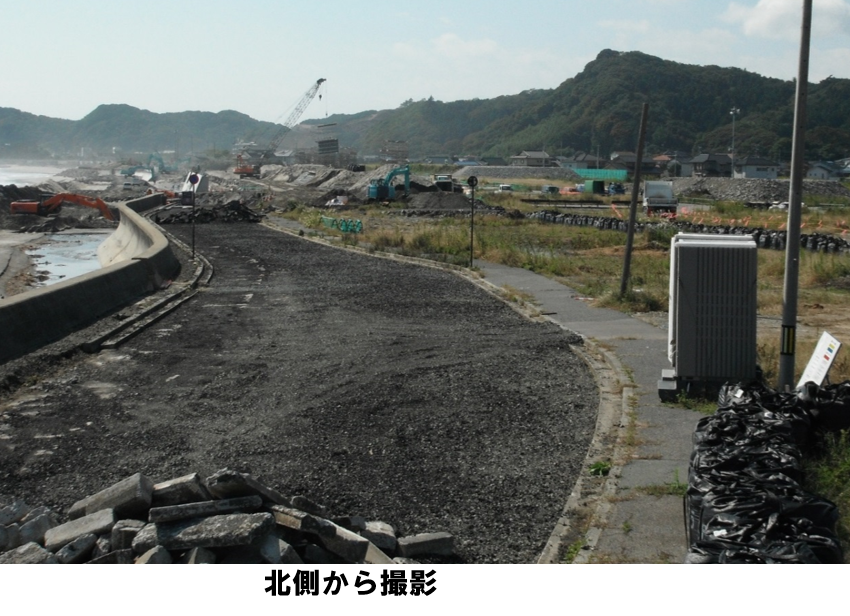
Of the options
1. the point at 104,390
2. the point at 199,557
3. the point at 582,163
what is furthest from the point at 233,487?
the point at 582,163

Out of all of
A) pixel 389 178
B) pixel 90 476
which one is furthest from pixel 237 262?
pixel 389 178

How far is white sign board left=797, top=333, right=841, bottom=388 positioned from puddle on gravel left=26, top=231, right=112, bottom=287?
1069 inches

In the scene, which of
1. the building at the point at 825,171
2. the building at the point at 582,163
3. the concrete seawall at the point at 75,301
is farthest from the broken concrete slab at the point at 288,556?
the building at the point at 582,163

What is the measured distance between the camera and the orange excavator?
214 ft

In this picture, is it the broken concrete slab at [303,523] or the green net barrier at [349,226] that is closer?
the broken concrete slab at [303,523]

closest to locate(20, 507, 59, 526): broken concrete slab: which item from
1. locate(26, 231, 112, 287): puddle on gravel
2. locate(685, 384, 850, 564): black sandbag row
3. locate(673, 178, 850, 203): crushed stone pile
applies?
locate(685, 384, 850, 564): black sandbag row

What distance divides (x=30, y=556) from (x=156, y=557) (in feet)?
3.13

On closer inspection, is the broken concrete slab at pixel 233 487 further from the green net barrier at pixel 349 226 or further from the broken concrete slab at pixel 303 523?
the green net barrier at pixel 349 226

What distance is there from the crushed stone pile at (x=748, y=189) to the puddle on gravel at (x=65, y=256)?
52264 millimetres

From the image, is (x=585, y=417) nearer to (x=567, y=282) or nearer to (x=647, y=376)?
(x=647, y=376)

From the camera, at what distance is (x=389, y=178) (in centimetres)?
7788

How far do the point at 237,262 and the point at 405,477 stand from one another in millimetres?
23733

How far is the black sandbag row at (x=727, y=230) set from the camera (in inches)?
1302

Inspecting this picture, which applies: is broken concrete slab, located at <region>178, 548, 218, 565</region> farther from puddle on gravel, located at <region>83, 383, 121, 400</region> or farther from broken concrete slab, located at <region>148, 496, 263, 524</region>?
puddle on gravel, located at <region>83, 383, 121, 400</region>
